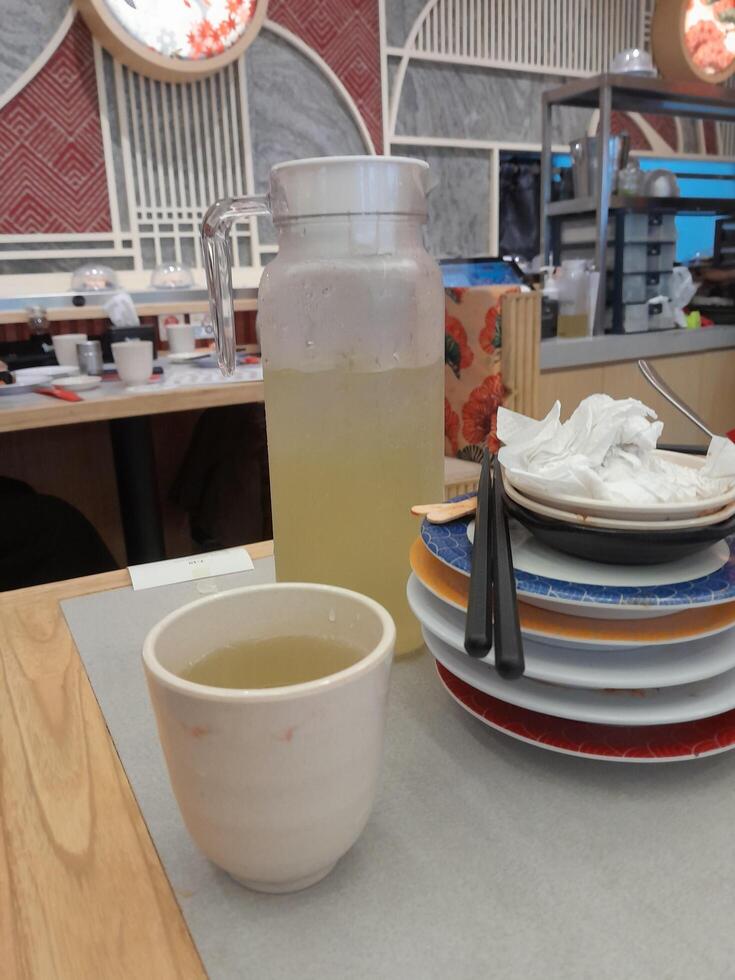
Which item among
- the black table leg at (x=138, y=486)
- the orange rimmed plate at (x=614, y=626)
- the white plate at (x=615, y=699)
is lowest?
the black table leg at (x=138, y=486)

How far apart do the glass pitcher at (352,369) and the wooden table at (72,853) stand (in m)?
0.18

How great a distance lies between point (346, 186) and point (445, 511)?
0.70 ft

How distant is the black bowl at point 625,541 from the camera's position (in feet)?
1.32

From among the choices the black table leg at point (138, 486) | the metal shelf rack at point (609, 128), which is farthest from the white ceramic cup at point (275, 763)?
the metal shelf rack at point (609, 128)

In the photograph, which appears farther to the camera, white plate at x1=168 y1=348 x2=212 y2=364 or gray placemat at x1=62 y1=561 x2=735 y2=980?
white plate at x1=168 y1=348 x2=212 y2=364

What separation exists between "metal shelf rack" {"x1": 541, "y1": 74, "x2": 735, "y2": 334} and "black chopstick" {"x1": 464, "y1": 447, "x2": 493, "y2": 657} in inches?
93.6

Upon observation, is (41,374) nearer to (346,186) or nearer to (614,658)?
(346,186)

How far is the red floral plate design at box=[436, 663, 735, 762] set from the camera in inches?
15.4

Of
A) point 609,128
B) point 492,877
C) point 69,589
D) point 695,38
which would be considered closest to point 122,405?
point 69,589

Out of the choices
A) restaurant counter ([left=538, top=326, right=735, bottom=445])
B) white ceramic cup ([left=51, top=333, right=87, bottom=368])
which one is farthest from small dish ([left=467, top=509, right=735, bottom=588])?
white ceramic cup ([left=51, top=333, right=87, bottom=368])

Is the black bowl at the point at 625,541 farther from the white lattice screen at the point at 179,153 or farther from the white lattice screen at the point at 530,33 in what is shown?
the white lattice screen at the point at 530,33

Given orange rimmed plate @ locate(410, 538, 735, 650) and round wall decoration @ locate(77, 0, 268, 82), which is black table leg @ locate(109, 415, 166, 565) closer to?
orange rimmed plate @ locate(410, 538, 735, 650)

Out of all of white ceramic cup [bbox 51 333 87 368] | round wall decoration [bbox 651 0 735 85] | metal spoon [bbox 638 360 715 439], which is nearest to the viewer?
metal spoon [bbox 638 360 715 439]

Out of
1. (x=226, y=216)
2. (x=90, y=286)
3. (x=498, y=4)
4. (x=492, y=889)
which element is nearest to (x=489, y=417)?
(x=226, y=216)
